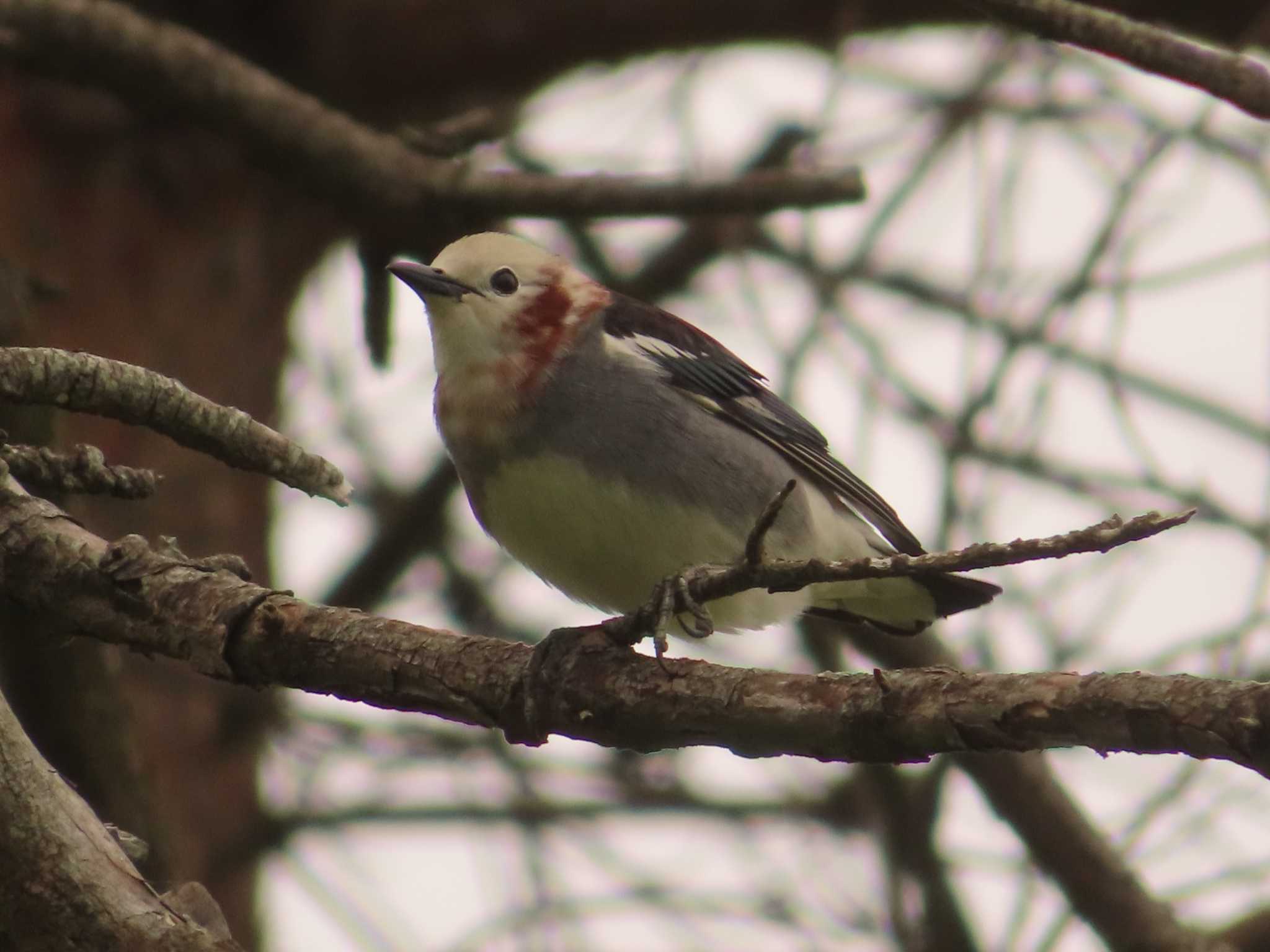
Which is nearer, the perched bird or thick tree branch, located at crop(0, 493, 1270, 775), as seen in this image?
thick tree branch, located at crop(0, 493, 1270, 775)

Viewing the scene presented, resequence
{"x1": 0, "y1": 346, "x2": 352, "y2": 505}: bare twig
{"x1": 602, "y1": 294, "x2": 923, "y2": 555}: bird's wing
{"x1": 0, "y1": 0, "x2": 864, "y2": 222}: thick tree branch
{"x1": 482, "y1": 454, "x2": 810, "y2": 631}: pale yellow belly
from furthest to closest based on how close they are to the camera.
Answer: {"x1": 0, "y1": 0, "x2": 864, "y2": 222}: thick tree branch
{"x1": 602, "y1": 294, "x2": 923, "y2": 555}: bird's wing
{"x1": 482, "y1": 454, "x2": 810, "y2": 631}: pale yellow belly
{"x1": 0, "y1": 346, "x2": 352, "y2": 505}: bare twig

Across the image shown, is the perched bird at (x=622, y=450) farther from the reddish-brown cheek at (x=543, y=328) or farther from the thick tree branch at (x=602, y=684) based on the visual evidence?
the thick tree branch at (x=602, y=684)

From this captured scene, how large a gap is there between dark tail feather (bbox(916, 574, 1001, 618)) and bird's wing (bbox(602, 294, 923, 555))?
0.39ft

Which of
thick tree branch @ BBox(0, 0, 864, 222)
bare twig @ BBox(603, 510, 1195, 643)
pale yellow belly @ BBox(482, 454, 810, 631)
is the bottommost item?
bare twig @ BBox(603, 510, 1195, 643)

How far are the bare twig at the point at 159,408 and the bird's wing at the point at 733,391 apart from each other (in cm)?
161

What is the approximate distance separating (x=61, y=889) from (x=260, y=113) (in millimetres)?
2900

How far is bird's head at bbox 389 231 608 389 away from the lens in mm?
4391

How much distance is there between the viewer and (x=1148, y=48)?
9.73ft

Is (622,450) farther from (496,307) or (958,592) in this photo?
(958,592)

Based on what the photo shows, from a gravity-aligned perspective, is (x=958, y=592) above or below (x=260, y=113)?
below

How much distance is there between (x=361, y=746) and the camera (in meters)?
7.21

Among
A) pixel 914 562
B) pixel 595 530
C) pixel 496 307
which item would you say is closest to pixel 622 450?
pixel 595 530


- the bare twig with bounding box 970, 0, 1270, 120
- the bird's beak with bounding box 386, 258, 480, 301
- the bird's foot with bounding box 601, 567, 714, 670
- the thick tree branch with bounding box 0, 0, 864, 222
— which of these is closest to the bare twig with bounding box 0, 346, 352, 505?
the bird's foot with bounding box 601, 567, 714, 670

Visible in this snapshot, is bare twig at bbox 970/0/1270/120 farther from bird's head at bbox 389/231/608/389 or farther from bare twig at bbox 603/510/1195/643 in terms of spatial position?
bird's head at bbox 389/231/608/389
